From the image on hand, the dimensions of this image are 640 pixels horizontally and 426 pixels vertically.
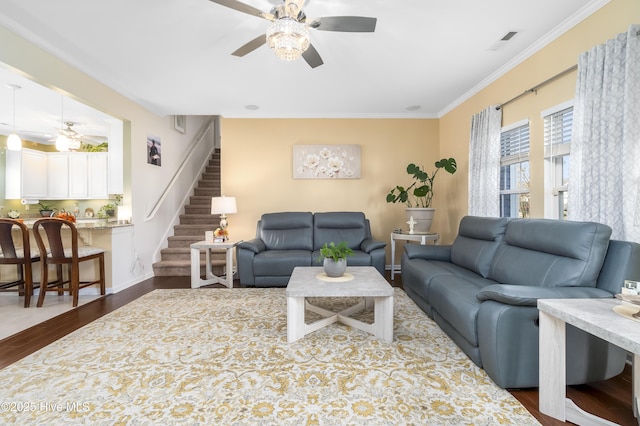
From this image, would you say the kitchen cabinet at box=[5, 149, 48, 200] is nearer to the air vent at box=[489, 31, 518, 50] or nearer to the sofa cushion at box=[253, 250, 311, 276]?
the sofa cushion at box=[253, 250, 311, 276]

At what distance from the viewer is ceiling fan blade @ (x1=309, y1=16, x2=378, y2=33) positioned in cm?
206

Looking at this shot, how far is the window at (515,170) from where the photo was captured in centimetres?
323

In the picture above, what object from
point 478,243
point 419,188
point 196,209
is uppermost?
point 419,188

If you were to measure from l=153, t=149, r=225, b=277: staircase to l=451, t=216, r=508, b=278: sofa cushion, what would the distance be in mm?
3440

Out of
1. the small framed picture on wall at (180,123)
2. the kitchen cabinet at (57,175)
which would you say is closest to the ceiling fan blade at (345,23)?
the small framed picture on wall at (180,123)

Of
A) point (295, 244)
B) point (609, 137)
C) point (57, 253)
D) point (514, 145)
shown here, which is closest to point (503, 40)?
point (514, 145)

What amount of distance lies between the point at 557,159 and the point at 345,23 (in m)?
2.38

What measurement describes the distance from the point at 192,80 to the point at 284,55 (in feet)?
6.87

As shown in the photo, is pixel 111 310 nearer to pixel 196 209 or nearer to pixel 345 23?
pixel 196 209

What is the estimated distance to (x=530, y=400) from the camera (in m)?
1.65

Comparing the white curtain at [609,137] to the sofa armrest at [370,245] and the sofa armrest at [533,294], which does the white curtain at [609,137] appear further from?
the sofa armrest at [370,245]

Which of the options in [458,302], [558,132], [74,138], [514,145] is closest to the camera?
[458,302]

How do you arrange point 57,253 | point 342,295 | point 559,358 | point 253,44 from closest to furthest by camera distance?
1. point 559,358
2. point 342,295
3. point 253,44
4. point 57,253

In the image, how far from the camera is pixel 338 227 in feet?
15.1
